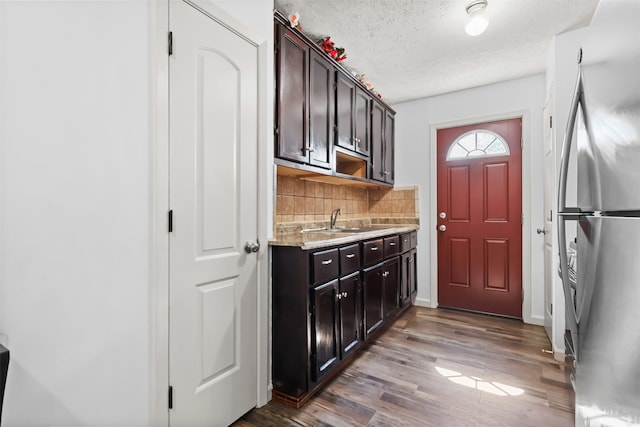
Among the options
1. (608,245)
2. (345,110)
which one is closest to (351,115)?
(345,110)

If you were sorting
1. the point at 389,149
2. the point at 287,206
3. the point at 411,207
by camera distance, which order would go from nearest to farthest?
the point at 287,206
the point at 389,149
the point at 411,207

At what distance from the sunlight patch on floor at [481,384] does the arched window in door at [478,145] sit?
2288mm

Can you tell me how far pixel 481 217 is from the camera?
11.0ft

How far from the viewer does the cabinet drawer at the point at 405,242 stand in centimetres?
311

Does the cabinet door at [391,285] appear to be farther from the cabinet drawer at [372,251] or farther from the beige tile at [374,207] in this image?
the beige tile at [374,207]

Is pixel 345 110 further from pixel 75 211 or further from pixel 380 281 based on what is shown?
pixel 75 211

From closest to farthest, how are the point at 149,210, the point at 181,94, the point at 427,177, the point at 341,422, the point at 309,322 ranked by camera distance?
the point at 149,210
the point at 181,94
the point at 341,422
the point at 309,322
the point at 427,177

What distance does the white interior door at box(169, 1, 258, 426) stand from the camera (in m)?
1.35

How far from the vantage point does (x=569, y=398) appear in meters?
1.80

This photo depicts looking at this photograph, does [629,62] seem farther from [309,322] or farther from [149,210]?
[309,322]

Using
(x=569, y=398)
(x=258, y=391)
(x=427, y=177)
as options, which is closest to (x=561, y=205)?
(x=569, y=398)

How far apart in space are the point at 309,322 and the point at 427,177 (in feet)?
8.35

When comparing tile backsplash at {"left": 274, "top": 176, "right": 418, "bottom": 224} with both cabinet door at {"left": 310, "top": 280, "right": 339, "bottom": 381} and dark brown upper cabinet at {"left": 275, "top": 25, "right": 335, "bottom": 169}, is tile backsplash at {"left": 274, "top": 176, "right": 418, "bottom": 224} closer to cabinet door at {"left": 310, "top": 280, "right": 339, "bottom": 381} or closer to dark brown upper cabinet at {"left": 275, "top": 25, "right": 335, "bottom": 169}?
dark brown upper cabinet at {"left": 275, "top": 25, "right": 335, "bottom": 169}

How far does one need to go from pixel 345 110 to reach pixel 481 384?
225 cm
